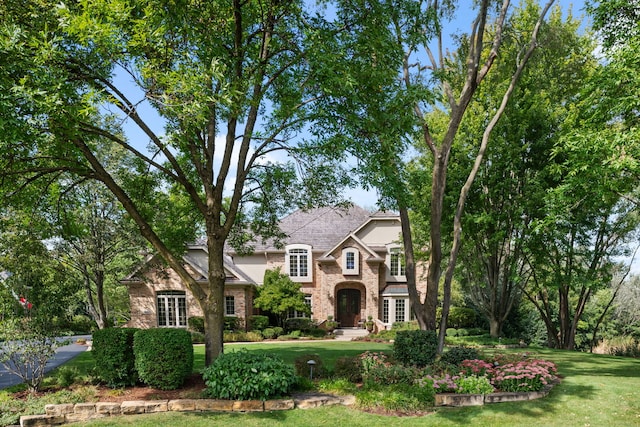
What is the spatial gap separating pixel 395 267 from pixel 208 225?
20.5m

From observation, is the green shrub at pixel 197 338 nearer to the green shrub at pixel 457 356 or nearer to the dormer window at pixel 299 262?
the dormer window at pixel 299 262

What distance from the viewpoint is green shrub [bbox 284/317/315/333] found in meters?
25.7

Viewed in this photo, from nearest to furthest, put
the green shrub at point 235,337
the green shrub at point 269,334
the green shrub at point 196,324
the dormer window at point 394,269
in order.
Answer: the green shrub at point 235,337
the green shrub at point 269,334
the green shrub at point 196,324
the dormer window at point 394,269

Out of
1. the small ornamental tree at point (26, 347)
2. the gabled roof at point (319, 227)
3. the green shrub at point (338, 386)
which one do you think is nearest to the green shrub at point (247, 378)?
the green shrub at point (338, 386)

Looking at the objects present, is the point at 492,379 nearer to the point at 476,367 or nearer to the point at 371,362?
the point at 476,367

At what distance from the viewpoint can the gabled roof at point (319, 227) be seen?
28984mm

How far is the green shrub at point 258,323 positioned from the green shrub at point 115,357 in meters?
15.4

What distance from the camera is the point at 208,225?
33.2ft

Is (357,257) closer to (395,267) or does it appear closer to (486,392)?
(395,267)

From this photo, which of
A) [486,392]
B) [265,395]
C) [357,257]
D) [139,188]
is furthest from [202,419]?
[357,257]

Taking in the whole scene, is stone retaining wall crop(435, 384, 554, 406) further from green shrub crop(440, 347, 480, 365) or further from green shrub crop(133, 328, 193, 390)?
green shrub crop(133, 328, 193, 390)

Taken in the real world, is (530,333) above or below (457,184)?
below

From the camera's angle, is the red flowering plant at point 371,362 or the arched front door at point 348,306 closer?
the red flowering plant at point 371,362

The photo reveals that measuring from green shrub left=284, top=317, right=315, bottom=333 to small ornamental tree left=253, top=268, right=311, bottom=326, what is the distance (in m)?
0.96
